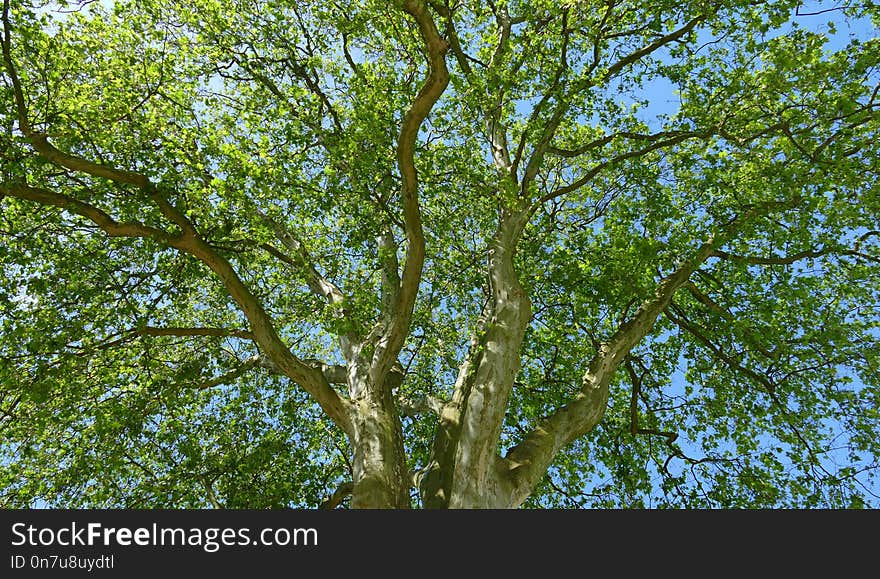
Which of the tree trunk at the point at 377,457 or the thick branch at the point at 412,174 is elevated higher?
the thick branch at the point at 412,174

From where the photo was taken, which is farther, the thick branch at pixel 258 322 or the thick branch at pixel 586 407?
the thick branch at pixel 258 322

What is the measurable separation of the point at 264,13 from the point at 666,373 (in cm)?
978

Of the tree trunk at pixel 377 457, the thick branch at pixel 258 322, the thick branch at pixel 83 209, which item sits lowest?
the tree trunk at pixel 377 457

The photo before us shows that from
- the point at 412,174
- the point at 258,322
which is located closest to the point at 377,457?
the point at 258,322

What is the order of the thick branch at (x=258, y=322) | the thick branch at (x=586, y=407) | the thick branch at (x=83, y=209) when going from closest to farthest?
the thick branch at (x=83, y=209) < the thick branch at (x=586, y=407) < the thick branch at (x=258, y=322)

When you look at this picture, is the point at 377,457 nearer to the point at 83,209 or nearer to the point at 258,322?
the point at 258,322

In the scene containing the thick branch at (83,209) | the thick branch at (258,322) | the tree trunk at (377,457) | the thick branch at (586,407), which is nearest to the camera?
the tree trunk at (377,457)

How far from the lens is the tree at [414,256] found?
23.7 ft

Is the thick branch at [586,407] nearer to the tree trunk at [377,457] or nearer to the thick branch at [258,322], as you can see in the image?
the tree trunk at [377,457]

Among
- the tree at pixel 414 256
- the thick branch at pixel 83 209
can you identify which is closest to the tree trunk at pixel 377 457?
the tree at pixel 414 256

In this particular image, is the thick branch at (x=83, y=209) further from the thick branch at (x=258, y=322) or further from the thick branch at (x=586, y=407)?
the thick branch at (x=586, y=407)

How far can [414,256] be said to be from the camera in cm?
705

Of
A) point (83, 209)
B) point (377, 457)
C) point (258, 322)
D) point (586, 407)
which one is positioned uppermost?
point (83, 209)

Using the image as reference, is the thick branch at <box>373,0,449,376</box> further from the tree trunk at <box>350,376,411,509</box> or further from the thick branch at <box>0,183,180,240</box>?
the thick branch at <box>0,183,180,240</box>
